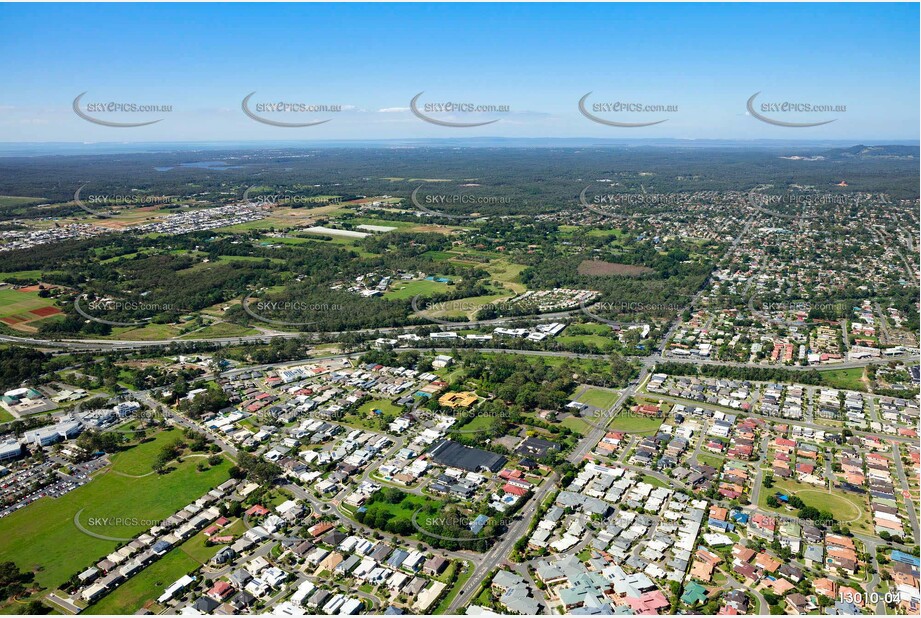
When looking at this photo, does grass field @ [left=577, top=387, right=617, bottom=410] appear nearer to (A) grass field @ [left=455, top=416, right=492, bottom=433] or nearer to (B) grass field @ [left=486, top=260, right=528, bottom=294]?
(A) grass field @ [left=455, top=416, right=492, bottom=433]

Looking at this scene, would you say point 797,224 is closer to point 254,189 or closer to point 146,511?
point 146,511

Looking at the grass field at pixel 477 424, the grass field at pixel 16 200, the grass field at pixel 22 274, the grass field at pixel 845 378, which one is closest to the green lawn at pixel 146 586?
the grass field at pixel 477 424

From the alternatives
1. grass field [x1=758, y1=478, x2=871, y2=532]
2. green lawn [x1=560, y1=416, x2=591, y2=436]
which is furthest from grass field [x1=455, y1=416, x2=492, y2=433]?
grass field [x1=758, y1=478, x2=871, y2=532]

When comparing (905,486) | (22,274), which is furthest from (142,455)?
(22,274)

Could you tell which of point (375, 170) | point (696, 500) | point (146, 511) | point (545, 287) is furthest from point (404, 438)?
point (375, 170)

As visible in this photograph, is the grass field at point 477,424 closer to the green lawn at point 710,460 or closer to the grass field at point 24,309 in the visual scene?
the green lawn at point 710,460
